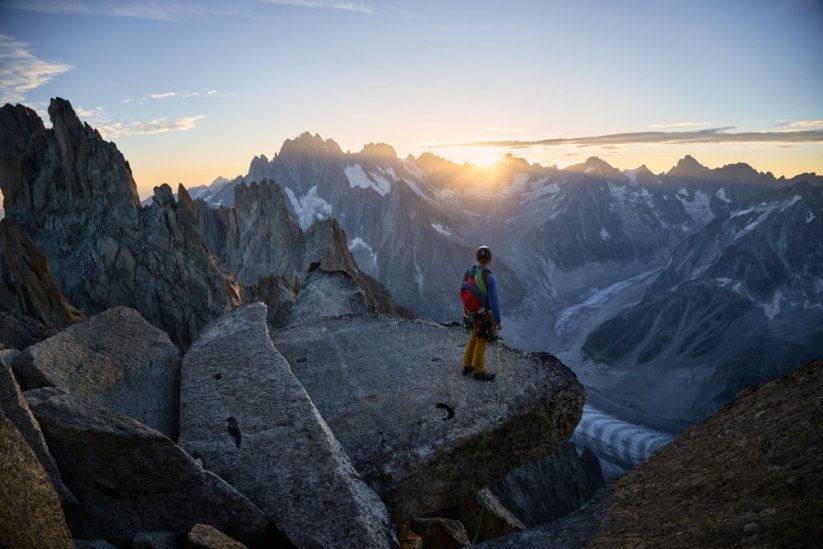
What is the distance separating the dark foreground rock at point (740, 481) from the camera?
5.23 metres

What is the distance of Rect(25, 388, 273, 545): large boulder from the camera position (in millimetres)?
7125

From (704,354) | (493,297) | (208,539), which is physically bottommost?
(704,354)

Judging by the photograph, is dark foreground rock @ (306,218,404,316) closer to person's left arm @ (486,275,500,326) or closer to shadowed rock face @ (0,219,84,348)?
shadowed rock face @ (0,219,84,348)

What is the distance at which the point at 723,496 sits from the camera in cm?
611

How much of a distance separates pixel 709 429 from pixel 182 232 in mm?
47206

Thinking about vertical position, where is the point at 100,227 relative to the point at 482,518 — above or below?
above

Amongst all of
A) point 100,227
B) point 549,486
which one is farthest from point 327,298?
point 100,227

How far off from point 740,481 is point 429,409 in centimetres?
→ 548

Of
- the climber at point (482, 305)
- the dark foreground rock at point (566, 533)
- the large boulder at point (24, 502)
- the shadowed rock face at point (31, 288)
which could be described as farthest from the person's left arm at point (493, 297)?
the shadowed rock face at point (31, 288)

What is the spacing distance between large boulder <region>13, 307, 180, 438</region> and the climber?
630 cm

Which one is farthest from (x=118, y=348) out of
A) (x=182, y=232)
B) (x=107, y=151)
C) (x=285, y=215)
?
(x=285, y=215)

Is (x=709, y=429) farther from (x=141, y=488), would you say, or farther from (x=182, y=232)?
(x=182, y=232)

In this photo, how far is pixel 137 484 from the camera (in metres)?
7.27

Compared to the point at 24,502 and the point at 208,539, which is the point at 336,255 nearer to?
the point at 208,539
